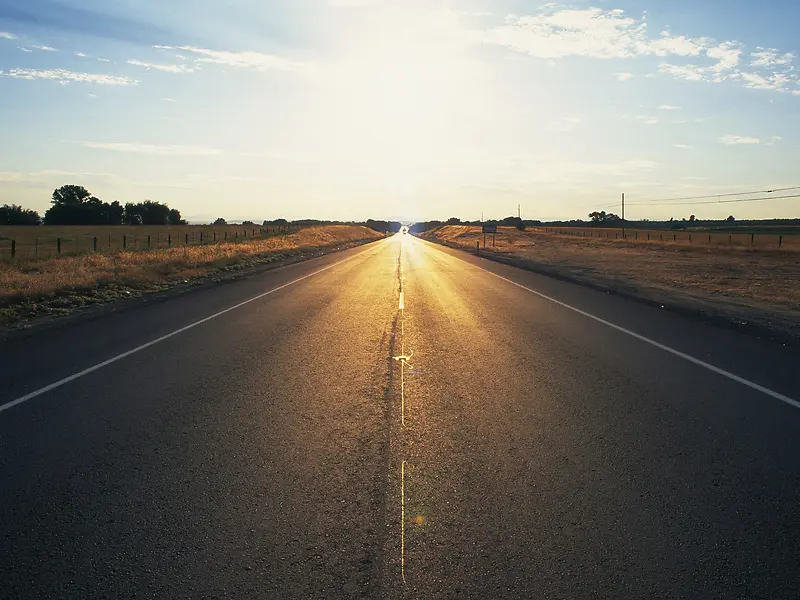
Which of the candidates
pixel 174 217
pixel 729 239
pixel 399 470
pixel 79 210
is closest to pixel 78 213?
pixel 79 210

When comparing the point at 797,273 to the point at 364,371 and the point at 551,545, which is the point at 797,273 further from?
the point at 551,545

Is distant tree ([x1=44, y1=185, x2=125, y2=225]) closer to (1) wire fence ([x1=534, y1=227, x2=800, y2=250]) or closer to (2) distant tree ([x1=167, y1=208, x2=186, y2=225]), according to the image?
(2) distant tree ([x1=167, y1=208, x2=186, y2=225])

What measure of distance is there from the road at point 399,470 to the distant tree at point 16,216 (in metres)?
109

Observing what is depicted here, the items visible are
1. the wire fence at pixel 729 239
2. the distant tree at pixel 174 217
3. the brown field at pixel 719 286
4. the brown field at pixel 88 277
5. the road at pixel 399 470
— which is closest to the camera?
the road at pixel 399 470

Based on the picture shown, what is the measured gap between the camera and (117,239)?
72.9 meters

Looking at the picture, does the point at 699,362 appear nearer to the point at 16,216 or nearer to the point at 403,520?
the point at 403,520

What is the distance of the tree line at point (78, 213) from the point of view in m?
105

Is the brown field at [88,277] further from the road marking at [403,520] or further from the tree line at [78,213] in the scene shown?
the tree line at [78,213]

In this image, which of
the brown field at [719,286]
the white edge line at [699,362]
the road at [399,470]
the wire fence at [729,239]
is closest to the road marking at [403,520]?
the road at [399,470]

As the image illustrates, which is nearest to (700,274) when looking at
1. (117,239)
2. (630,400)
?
(630,400)

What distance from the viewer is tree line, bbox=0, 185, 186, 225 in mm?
104625

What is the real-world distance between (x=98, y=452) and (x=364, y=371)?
12.7 feet

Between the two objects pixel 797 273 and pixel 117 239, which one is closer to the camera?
pixel 797 273

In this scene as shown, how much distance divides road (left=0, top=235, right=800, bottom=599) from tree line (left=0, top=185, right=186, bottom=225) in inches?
4375
